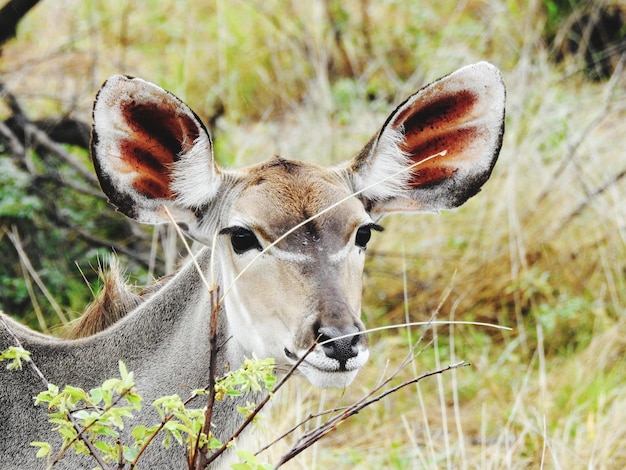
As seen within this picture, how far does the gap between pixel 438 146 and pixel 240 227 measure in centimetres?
81

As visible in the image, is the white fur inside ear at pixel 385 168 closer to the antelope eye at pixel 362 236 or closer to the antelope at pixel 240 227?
the antelope at pixel 240 227

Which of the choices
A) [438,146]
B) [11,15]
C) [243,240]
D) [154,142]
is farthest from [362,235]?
[11,15]

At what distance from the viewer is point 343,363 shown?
98.7 inches

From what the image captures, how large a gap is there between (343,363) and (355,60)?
254 inches

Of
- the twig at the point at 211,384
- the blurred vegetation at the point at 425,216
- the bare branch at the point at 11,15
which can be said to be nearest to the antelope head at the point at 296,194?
the twig at the point at 211,384

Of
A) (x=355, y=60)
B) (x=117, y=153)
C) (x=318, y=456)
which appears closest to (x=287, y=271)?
(x=117, y=153)

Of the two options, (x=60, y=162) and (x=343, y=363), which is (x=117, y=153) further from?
(x=60, y=162)

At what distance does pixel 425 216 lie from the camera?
6.74 meters

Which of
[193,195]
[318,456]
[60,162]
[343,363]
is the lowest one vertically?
[318,456]

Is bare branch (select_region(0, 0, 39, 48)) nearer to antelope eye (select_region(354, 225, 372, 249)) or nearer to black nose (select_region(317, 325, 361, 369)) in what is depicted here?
antelope eye (select_region(354, 225, 372, 249))

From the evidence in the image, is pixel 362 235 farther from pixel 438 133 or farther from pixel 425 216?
pixel 425 216

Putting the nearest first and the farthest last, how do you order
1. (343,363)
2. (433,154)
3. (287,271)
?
(343,363), (287,271), (433,154)

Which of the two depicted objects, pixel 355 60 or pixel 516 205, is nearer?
pixel 516 205

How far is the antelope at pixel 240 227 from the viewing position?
272 cm
